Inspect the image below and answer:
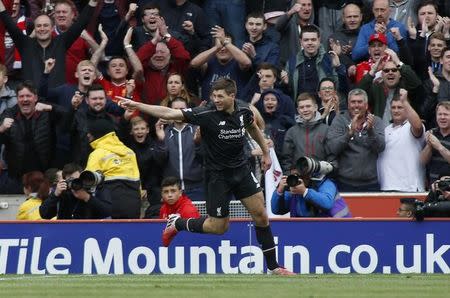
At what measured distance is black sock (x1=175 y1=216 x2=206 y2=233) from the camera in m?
14.9

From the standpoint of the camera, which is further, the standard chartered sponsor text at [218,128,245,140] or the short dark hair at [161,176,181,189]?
the short dark hair at [161,176,181,189]

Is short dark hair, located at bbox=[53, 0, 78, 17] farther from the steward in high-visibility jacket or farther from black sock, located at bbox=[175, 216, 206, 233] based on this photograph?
black sock, located at bbox=[175, 216, 206, 233]

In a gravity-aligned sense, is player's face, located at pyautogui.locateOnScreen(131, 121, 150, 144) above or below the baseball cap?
below

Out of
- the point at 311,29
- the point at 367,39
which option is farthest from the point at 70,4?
the point at 367,39

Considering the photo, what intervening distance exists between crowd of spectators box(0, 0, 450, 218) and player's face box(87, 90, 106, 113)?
19mm

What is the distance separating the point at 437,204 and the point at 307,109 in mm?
2385

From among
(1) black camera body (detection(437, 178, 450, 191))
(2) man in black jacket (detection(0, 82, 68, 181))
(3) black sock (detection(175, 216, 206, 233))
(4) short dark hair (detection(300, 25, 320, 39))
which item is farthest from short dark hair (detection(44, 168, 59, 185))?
(1) black camera body (detection(437, 178, 450, 191))

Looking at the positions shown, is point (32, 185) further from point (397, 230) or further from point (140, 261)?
point (397, 230)

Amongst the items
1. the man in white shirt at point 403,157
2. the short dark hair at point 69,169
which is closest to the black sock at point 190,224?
the short dark hair at point 69,169

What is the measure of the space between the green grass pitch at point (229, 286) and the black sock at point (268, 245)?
0.56 meters

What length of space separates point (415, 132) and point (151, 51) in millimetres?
4142

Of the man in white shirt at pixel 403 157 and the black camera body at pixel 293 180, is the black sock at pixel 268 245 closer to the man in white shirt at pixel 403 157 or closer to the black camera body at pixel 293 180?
the black camera body at pixel 293 180

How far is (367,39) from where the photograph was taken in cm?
1889

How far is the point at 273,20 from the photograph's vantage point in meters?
19.8
